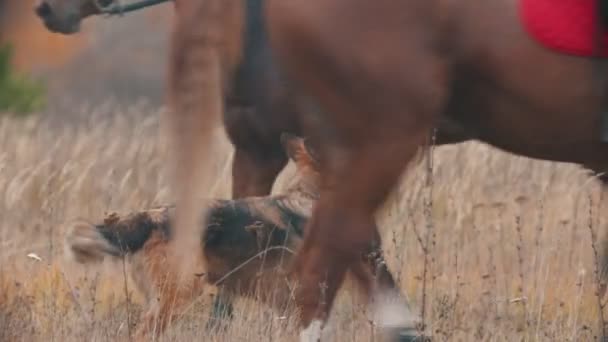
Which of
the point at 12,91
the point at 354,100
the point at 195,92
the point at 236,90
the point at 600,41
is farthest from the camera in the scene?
the point at 12,91

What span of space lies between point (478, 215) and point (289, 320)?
9.91 ft

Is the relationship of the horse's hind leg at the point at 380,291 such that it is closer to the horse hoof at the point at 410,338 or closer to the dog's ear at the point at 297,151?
the horse hoof at the point at 410,338

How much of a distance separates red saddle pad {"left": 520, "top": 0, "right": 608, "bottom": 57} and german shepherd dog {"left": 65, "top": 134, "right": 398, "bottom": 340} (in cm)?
188

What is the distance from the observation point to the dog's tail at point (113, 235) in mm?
6668

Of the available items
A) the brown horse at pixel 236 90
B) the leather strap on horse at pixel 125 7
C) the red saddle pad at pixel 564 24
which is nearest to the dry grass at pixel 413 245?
the brown horse at pixel 236 90

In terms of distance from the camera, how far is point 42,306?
668cm

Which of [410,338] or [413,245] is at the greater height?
[413,245]

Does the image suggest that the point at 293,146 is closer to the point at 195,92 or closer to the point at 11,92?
the point at 195,92

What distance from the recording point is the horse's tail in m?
5.43

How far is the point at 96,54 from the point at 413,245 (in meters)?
31.2

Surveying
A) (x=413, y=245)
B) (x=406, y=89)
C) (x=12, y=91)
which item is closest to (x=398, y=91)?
(x=406, y=89)

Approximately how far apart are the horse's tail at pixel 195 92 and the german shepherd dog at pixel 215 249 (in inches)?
42.9

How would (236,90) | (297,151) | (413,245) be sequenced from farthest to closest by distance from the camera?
(413,245) → (297,151) → (236,90)

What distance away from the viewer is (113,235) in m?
6.74
